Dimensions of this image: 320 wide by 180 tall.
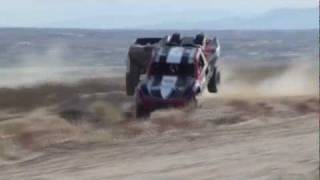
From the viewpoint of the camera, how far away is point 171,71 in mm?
23188

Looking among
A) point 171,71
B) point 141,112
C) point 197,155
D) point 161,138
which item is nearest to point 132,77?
point 171,71

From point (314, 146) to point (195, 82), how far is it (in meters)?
7.99

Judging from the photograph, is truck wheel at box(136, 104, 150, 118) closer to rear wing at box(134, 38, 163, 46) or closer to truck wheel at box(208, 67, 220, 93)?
truck wheel at box(208, 67, 220, 93)

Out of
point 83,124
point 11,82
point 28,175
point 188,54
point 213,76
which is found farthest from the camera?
point 11,82

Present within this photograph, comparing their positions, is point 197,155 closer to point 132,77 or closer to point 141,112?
point 141,112

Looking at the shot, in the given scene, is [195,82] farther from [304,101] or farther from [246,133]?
[246,133]

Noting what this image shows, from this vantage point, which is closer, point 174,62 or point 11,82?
point 174,62

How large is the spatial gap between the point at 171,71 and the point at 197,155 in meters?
8.28

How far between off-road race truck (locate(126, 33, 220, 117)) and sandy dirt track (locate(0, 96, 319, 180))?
181 centimetres

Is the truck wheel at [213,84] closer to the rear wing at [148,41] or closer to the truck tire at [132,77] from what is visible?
the rear wing at [148,41]

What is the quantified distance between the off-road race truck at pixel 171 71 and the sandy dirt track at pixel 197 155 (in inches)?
71.3

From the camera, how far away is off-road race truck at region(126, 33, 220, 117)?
22.5 m

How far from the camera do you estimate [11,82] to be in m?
40.7

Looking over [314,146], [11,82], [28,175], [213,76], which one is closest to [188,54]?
[213,76]
